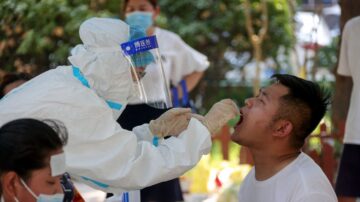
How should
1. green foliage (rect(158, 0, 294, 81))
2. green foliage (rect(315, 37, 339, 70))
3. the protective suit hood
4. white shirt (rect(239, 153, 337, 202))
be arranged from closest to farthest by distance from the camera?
the protective suit hood, white shirt (rect(239, 153, 337, 202)), green foliage (rect(158, 0, 294, 81)), green foliage (rect(315, 37, 339, 70))

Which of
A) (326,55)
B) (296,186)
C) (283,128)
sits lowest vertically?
A: (326,55)

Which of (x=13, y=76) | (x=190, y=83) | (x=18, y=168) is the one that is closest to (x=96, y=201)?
(x=190, y=83)

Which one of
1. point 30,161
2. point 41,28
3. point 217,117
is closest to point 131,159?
point 217,117

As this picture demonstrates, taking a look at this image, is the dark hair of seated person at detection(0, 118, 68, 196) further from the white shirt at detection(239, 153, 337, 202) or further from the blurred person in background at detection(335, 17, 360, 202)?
the blurred person in background at detection(335, 17, 360, 202)

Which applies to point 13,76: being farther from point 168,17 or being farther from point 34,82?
point 168,17

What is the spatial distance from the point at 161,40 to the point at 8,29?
2426mm

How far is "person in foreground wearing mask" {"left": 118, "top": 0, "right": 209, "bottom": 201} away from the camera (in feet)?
13.5

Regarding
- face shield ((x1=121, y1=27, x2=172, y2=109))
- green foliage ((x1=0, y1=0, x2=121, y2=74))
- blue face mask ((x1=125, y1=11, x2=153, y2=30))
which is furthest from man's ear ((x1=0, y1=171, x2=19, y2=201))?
green foliage ((x1=0, y1=0, x2=121, y2=74))

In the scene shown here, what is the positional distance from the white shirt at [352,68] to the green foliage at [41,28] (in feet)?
9.75

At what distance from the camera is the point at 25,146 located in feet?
7.30

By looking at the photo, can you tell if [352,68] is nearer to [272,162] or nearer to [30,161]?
[272,162]

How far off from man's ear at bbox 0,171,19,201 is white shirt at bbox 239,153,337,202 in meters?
1.12

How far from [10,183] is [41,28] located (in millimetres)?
5531

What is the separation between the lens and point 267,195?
307cm
